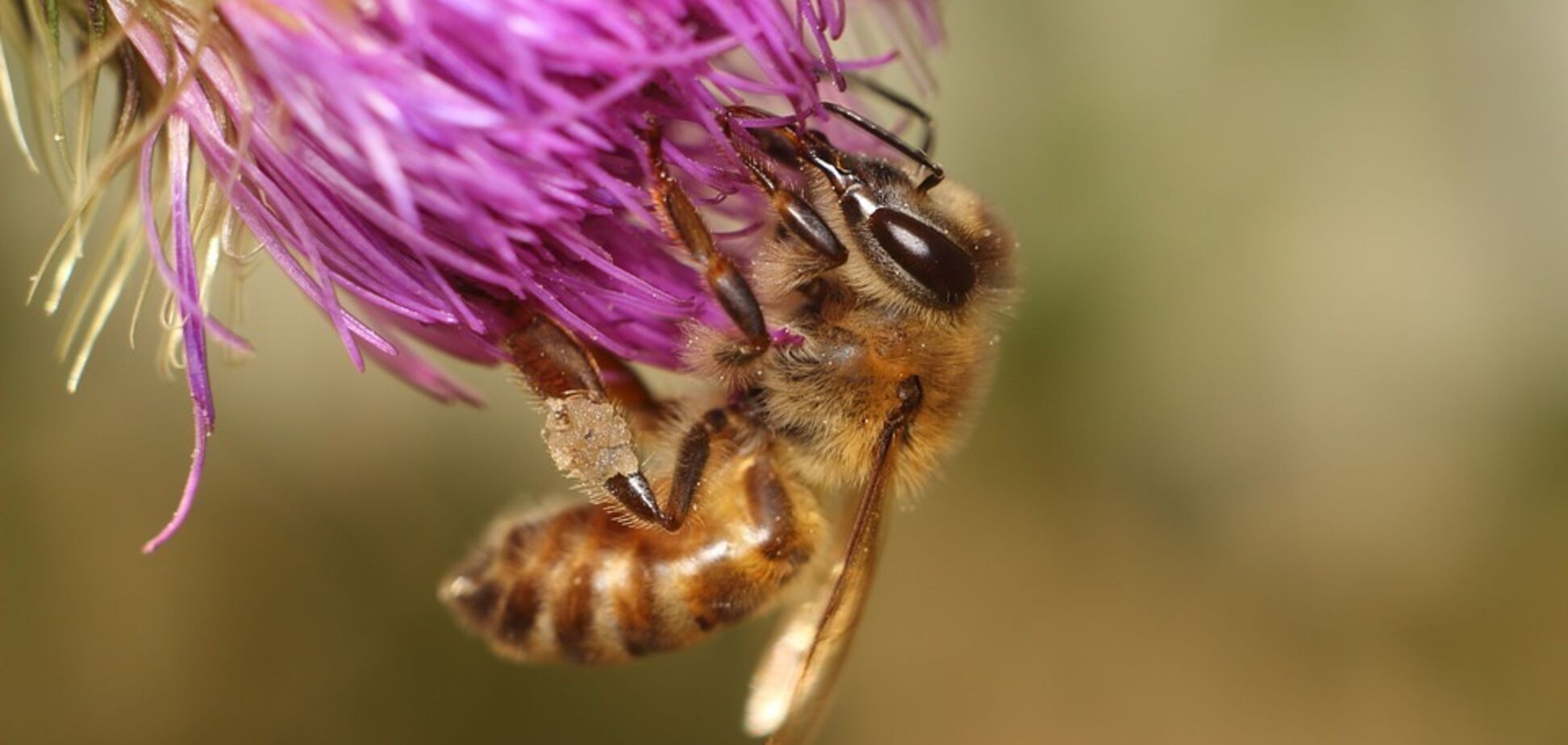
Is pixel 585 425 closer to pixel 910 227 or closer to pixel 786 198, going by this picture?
pixel 786 198

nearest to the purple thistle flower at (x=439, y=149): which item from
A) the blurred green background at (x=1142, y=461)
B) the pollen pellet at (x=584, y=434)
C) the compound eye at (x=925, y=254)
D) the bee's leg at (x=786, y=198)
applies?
the bee's leg at (x=786, y=198)

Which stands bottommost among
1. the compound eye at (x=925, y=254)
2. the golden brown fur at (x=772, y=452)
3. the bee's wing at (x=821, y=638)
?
the bee's wing at (x=821, y=638)

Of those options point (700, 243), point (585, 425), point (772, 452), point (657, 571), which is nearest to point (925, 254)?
point (700, 243)

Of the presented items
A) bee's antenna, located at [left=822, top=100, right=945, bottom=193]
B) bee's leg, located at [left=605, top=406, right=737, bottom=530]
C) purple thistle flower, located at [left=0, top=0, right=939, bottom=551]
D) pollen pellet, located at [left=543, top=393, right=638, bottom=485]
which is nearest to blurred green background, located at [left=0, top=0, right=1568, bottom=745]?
purple thistle flower, located at [left=0, top=0, right=939, bottom=551]

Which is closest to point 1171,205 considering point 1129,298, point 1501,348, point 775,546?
point 1129,298

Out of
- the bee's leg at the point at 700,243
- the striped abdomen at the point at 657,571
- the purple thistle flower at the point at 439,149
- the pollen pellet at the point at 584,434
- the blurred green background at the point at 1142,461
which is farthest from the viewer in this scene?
the blurred green background at the point at 1142,461

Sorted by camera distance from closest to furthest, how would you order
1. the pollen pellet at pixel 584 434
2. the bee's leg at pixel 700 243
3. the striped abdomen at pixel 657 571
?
the bee's leg at pixel 700 243 → the pollen pellet at pixel 584 434 → the striped abdomen at pixel 657 571

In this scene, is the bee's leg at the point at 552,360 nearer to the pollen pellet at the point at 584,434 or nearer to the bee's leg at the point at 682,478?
the pollen pellet at the point at 584,434
